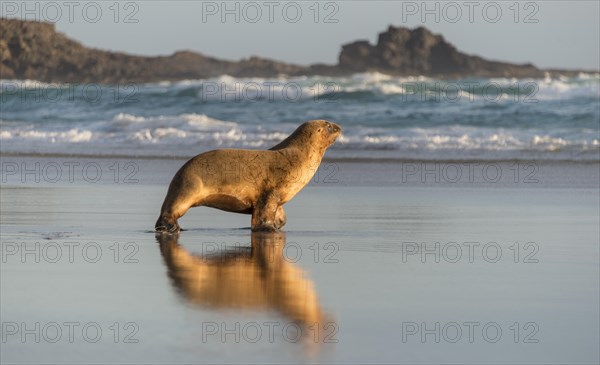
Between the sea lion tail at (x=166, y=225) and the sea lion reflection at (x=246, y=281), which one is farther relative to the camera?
the sea lion tail at (x=166, y=225)

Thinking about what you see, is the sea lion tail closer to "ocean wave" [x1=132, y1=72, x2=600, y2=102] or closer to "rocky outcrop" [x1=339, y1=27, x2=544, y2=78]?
"ocean wave" [x1=132, y1=72, x2=600, y2=102]

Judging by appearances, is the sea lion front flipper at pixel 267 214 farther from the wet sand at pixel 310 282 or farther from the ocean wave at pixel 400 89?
the ocean wave at pixel 400 89

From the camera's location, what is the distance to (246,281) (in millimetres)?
7879

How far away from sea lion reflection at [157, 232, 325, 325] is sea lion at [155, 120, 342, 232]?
3.90 ft

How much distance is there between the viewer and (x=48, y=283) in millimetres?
7832

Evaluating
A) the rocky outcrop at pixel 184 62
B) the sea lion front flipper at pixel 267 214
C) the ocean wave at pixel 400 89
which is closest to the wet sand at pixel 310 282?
the sea lion front flipper at pixel 267 214

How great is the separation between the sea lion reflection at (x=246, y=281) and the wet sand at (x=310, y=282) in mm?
17

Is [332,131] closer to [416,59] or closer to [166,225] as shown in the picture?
[166,225]

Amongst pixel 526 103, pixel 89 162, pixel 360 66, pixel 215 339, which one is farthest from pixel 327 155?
pixel 360 66

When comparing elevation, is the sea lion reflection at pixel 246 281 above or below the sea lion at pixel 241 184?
below

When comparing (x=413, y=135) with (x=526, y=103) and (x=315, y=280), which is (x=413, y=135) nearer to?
(x=526, y=103)

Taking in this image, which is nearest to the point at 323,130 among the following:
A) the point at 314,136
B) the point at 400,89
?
the point at 314,136

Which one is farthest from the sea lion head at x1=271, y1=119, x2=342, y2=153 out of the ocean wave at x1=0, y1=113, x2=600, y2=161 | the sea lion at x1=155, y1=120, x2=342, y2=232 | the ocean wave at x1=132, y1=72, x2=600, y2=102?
the ocean wave at x1=132, y1=72, x2=600, y2=102

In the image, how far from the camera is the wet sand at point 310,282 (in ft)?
19.6
